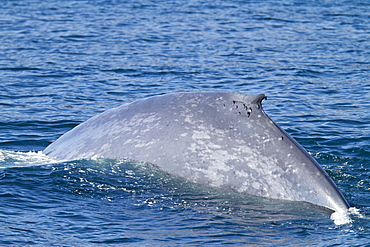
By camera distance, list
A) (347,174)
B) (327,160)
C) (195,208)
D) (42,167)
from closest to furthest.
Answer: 1. (195,208)
2. (42,167)
3. (347,174)
4. (327,160)

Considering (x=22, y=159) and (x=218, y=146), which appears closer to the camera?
(x=218, y=146)

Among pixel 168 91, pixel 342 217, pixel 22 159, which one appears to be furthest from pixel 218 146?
pixel 168 91

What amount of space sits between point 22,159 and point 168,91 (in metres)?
6.54

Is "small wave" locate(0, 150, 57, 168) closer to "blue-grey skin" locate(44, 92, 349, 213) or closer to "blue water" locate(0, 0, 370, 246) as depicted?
"blue water" locate(0, 0, 370, 246)

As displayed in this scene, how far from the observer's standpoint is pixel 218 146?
6.49 m

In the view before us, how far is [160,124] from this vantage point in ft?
22.4

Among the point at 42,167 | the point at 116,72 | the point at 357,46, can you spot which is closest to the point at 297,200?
the point at 42,167

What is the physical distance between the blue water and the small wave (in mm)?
27

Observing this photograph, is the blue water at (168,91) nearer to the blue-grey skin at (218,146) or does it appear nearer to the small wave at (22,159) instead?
→ the small wave at (22,159)

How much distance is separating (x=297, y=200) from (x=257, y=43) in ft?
49.7

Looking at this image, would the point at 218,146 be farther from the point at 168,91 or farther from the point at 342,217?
the point at 168,91

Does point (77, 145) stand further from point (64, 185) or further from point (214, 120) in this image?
→ point (214, 120)

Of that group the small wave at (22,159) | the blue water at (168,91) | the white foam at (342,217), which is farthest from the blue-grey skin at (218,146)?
the small wave at (22,159)

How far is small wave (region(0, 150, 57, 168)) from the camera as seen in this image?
26.5ft
